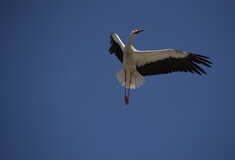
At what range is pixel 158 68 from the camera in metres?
11.2

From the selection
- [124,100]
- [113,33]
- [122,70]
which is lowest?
[124,100]

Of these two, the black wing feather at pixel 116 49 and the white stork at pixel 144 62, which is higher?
the black wing feather at pixel 116 49

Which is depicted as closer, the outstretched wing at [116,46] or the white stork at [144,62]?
the white stork at [144,62]

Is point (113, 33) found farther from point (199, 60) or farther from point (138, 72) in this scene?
point (199, 60)

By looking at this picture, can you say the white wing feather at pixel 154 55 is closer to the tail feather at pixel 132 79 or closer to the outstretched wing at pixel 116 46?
the tail feather at pixel 132 79

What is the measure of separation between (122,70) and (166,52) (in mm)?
1219

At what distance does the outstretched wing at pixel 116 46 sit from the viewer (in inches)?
454

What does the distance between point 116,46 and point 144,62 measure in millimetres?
847

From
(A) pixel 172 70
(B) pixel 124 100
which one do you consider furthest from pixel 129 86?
(A) pixel 172 70

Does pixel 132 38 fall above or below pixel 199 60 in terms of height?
above

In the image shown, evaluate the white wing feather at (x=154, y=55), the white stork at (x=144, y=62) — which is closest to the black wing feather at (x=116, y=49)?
the white stork at (x=144, y=62)

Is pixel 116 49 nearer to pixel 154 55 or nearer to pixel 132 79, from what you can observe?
pixel 132 79

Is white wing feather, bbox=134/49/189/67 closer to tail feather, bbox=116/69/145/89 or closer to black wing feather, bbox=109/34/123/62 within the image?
tail feather, bbox=116/69/145/89

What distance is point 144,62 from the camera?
1132 cm
